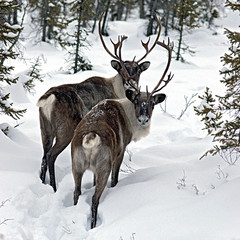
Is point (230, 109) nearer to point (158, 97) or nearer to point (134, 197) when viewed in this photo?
point (158, 97)

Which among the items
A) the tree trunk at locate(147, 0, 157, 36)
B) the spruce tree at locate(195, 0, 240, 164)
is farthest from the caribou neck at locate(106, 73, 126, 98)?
the tree trunk at locate(147, 0, 157, 36)

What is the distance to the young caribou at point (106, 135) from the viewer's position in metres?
4.52

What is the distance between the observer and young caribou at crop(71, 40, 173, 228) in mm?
4523

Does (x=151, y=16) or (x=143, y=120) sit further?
(x=151, y=16)

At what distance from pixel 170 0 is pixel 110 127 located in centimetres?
2485

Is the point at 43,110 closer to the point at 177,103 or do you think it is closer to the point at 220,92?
the point at 177,103

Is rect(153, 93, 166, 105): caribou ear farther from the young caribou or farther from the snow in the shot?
the snow

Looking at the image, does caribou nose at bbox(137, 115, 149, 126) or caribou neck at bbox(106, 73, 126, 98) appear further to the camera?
caribou neck at bbox(106, 73, 126, 98)

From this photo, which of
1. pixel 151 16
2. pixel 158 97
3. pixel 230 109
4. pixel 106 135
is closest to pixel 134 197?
pixel 106 135

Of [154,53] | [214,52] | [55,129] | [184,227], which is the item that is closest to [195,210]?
[184,227]

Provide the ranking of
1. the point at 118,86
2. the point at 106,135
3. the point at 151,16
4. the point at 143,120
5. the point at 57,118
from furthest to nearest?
the point at 151,16 → the point at 118,86 → the point at 57,118 → the point at 143,120 → the point at 106,135

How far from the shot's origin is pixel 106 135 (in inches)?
186

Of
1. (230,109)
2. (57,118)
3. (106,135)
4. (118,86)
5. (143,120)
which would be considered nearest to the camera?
(106,135)

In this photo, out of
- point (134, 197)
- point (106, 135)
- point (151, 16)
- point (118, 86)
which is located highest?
A: point (106, 135)
